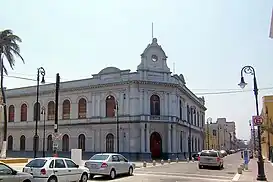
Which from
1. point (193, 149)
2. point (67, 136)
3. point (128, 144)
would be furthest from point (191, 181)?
point (193, 149)

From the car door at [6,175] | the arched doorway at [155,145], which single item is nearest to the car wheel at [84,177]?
the car door at [6,175]

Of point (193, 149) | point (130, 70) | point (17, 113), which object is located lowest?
point (193, 149)

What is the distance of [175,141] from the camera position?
1976 inches

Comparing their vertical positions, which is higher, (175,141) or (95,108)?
(95,108)

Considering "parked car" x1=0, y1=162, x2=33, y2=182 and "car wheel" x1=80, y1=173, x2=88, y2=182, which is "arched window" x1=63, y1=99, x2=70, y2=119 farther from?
"parked car" x1=0, y1=162, x2=33, y2=182

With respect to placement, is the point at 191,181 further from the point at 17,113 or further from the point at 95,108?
the point at 17,113

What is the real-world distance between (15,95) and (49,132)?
10.1m

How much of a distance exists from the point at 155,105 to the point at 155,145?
5.47 m

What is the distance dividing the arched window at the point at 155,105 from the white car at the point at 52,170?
31732 millimetres

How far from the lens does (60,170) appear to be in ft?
55.1

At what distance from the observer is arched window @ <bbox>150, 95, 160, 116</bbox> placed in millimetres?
49531

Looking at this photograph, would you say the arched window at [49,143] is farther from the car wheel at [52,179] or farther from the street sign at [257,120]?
the car wheel at [52,179]

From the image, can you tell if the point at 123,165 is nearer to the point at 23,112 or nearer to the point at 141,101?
the point at 141,101

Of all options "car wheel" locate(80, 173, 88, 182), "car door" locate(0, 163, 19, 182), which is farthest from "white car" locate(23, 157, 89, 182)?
"car door" locate(0, 163, 19, 182)
